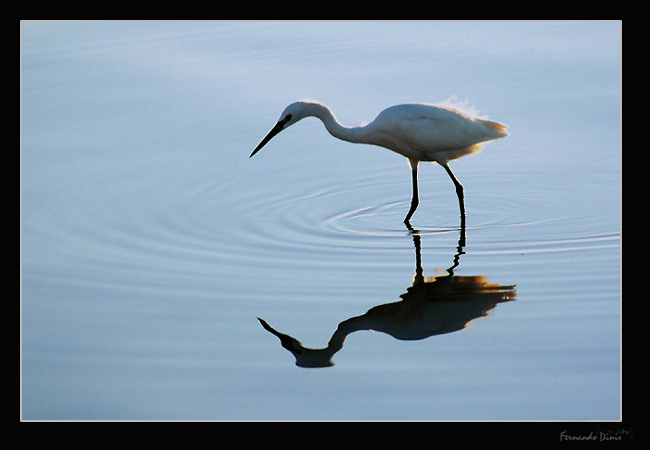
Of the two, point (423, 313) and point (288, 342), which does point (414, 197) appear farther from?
point (288, 342)

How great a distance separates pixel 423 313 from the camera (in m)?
6.13

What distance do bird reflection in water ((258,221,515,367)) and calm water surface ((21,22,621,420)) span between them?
20 millimetres

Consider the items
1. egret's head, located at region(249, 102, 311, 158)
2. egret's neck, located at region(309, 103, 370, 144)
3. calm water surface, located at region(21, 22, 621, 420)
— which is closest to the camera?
calm water surface, located at region(21, 22, 621, 420)

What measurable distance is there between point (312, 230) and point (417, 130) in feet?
4.07

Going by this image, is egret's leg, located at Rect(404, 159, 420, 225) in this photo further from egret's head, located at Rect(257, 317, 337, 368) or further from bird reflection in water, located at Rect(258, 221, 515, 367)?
egret's head, located at Rect(257, 317, 337, 368)

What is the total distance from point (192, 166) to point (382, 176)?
6.02 ft

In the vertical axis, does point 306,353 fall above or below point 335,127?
below

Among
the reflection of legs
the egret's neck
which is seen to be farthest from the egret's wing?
the reflection of legs

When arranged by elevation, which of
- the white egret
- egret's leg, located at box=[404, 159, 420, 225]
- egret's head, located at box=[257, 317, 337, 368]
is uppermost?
the white egret

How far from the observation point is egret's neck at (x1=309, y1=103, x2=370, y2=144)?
821 centimetres

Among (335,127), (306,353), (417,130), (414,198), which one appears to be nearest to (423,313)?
(306,353)

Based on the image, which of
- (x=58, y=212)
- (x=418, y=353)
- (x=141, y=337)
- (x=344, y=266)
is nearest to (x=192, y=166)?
(x=58, y=212)

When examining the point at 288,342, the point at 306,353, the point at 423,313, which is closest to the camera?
the point at 306,353

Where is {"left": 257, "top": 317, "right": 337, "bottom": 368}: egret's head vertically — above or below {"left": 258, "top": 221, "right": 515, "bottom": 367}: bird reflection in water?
below
